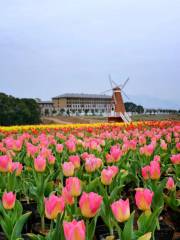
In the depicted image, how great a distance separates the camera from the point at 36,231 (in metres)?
2.87

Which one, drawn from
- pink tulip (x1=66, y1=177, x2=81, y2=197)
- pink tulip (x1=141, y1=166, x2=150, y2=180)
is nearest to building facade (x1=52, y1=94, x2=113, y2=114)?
pink tulip (x1=141, y1=166, x2=150, y2=180)

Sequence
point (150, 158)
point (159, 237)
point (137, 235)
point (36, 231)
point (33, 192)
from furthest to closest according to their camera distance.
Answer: point (150, 158) < point (33, 192) < point (36, 231) < point (159, 237) < point (137, 235)

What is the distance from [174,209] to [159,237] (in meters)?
0.52

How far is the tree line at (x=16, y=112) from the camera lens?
1962 inches

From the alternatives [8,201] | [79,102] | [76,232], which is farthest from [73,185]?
[79,102]

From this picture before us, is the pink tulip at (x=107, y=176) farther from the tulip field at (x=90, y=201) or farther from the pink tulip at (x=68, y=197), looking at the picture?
the pink tulip at (x=68, y=197)

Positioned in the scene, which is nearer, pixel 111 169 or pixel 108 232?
pixel 108 232

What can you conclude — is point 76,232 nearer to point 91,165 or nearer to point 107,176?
point 107,176

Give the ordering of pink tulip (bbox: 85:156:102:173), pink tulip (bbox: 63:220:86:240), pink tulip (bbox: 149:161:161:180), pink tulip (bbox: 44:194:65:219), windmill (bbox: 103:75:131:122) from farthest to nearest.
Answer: windmill (bbox: 103:75:131:122), pink tulip (bbox: 85:156:102:173), pink tulip (bbox: 149:161:161:180), pink tulip (bbox: 44:194:65:219), pink tulip (bbox: 63:220:86:240)

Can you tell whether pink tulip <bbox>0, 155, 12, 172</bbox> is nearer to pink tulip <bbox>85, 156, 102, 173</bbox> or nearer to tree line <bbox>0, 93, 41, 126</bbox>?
pink tulip <bbox>85, 156, 102, 173</bbox>

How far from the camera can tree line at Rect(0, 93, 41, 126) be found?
49.8m

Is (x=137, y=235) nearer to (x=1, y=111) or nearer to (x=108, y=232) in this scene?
(x=108, y=232)

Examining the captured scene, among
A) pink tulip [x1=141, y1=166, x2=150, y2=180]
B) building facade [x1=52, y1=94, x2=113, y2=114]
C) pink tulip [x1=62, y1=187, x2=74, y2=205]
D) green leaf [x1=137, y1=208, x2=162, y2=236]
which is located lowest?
green leaf [x1=137, y1=208, x2=162, y2=236]

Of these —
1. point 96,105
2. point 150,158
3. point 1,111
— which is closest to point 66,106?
point 96,105
